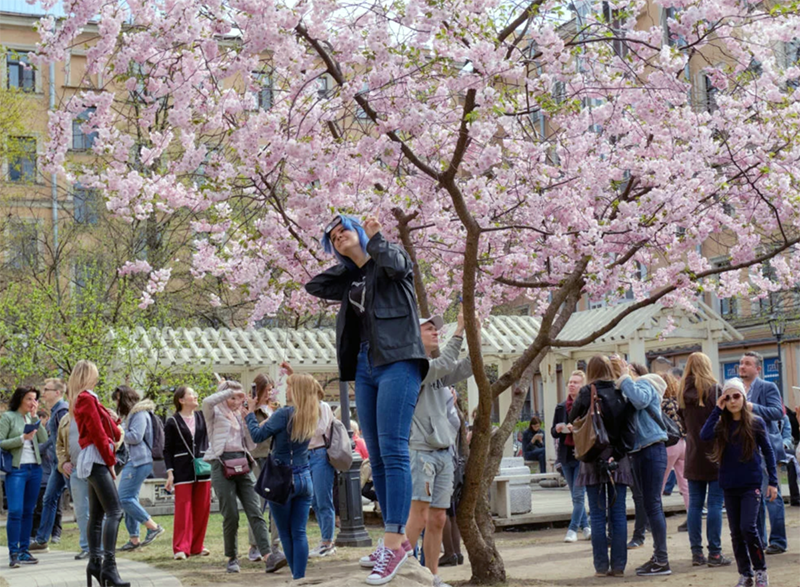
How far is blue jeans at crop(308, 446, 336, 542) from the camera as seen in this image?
1198 cm

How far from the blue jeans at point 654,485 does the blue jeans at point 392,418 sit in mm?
4452

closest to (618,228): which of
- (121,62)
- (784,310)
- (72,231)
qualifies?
(121,62)

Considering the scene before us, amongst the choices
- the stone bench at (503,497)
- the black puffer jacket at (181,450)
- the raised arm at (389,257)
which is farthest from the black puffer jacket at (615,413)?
the stone bench at (503,497)

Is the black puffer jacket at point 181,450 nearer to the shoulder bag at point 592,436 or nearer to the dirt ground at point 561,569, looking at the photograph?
the dirt ground at point 561,569

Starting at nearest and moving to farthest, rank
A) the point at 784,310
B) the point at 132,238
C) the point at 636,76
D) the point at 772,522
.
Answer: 1. the point at 636,76
2. the point at 772,522
3. the point at 132,238
4. the point at 784,310

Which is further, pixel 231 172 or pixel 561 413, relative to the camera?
pixel 561 413

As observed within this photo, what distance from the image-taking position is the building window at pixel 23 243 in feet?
103

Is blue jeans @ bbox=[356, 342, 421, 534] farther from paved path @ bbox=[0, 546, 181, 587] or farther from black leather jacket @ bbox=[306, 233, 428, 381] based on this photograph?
paved path @ bbox=[0, 546, 181, 587]

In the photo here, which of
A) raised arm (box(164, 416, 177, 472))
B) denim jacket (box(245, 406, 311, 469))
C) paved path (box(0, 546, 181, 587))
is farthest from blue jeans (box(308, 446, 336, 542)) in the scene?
denim jacket (box(245, 406, 311, 469))

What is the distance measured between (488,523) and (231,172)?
12.0ft

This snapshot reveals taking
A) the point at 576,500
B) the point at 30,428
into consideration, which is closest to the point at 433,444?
the point at 576,500

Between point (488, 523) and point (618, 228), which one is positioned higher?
point (618, 228)

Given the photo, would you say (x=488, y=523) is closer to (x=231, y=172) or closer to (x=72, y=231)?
(x=231, y=172)

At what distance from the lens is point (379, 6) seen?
8930mm
